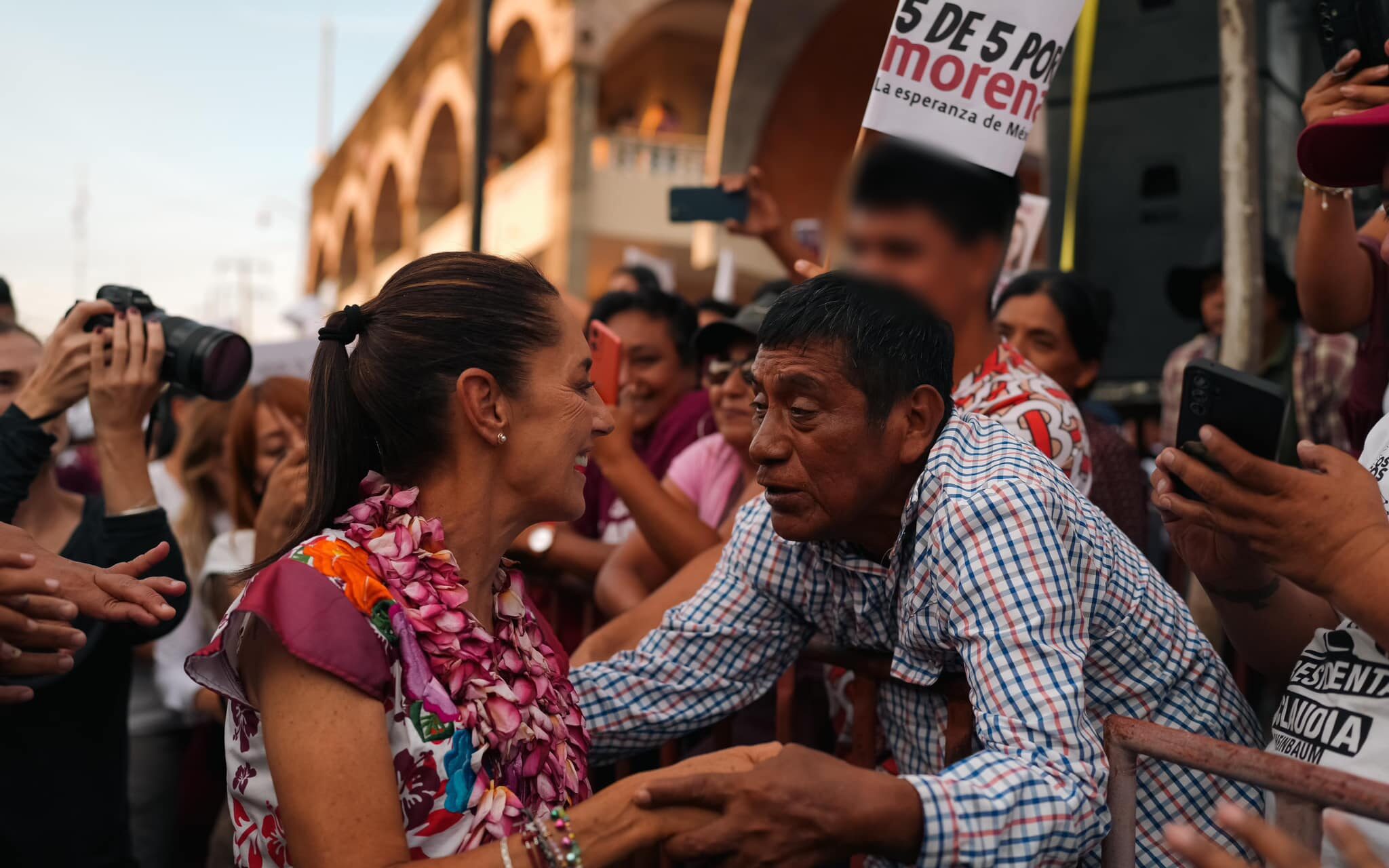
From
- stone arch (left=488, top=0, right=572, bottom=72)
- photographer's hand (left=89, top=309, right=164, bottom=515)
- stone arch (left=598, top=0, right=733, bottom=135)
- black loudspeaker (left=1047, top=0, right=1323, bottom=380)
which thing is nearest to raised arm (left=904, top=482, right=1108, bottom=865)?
photographer's hand (left=89, top=309, right=164, bottom=515)

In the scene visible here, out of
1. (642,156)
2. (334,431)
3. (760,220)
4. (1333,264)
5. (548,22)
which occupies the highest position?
(548,22)

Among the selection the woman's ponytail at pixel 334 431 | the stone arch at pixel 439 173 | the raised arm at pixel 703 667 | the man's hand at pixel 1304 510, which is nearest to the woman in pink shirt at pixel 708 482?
the raised arm at pixel 703 667

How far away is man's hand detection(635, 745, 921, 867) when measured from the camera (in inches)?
63.6

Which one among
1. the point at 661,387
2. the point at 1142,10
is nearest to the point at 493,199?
the point at 1142,10

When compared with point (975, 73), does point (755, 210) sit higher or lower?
lower

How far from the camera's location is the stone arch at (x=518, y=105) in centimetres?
2088

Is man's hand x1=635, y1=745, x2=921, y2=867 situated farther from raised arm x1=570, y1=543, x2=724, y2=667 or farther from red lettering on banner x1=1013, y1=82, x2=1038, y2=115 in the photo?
red lettering on banner x1=1013, y1=82, x2=1038, y2=115

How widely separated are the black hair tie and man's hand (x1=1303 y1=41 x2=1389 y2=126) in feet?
5.94

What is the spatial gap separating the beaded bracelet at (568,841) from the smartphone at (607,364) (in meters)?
1.56

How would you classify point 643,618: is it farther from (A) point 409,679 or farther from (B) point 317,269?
(B) point 317,269

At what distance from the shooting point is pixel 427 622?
1832mm

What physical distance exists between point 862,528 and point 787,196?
13.7 metres

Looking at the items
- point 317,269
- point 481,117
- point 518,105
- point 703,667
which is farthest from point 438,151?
point 703,667

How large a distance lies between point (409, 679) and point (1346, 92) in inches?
80.6
